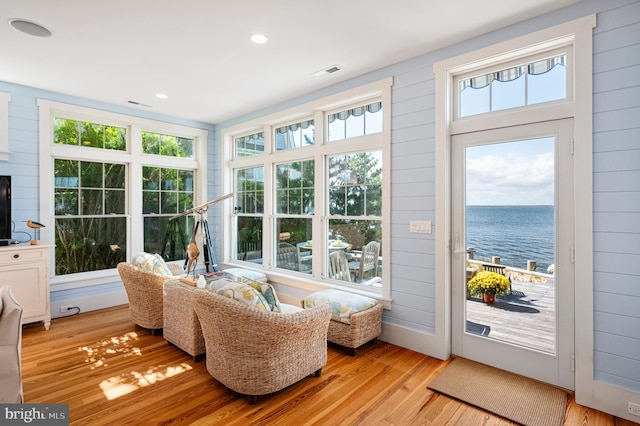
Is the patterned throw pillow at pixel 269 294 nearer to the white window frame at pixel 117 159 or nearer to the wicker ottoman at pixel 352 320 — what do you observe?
the wicker ottoman at pixel 352 320

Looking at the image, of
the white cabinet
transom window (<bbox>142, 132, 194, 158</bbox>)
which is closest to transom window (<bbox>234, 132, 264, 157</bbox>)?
transom window (<bbox>142, 132, 194, 158</bbox>)

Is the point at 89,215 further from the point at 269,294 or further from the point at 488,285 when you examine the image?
the point at 488,285

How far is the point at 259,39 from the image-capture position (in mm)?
2898

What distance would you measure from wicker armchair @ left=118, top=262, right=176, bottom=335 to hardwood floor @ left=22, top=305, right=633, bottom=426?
0.26 m

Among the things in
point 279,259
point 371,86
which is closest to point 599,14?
point 371,86

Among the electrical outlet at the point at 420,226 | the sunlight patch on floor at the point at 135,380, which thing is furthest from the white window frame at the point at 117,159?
the electrical outlet at the point at 420,226

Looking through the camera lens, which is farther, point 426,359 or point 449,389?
point 426,359

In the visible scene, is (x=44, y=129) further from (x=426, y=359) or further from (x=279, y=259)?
(x=426, y=359)

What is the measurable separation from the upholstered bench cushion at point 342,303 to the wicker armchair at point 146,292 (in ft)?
5.08

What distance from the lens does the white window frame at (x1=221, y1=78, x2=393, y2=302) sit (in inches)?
137

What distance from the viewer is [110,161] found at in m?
4.73

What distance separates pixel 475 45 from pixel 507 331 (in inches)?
96.2

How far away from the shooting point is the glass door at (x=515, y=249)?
2.59 metres

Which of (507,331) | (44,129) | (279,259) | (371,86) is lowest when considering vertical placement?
(507,331)
